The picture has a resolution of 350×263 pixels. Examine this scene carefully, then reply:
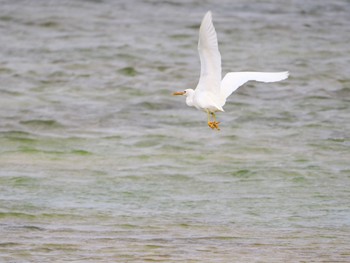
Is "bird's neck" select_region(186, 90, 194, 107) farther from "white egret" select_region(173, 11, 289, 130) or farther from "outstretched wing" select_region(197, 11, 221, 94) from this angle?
"outstretched wing" select_region(197, 11, 221, 94)

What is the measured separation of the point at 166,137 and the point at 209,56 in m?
4.88

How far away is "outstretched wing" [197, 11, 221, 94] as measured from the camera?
10398mm

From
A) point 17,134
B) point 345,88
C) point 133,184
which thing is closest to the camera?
point 133,184

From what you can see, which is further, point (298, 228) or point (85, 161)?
point (85, 161)

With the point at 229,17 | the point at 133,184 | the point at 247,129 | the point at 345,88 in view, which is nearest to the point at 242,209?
the point at 133,184

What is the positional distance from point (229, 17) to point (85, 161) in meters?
9.24

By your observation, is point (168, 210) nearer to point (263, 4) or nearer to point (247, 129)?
point (247, 129)

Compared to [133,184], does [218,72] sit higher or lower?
higher

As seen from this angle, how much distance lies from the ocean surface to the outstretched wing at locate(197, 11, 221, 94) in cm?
140

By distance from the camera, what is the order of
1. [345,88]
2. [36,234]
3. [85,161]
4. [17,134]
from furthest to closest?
[345,88] → [17,134] → [85,161] → [36,234]

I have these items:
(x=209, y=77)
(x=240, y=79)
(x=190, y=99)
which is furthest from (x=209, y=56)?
(x=240, y=79)

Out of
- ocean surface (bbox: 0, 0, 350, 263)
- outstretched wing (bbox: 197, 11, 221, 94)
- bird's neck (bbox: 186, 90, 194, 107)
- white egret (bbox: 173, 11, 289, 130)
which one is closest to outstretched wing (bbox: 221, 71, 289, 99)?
white egret (bbox: 173, 11, 289, 130)

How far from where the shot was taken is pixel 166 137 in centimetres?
1541

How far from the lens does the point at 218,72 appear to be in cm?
1080
